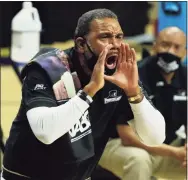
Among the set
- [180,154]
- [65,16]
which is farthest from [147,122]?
[65,16]

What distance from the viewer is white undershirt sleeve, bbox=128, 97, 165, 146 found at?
2.00 m

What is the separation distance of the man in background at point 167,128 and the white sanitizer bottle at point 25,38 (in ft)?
2.32

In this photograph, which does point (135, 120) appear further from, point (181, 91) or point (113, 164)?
point (181, 91)

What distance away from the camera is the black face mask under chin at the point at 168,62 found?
3035mm

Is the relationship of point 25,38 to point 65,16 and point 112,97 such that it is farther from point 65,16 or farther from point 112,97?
point 65,16

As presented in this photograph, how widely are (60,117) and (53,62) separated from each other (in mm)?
238

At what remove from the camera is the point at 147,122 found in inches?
79.6

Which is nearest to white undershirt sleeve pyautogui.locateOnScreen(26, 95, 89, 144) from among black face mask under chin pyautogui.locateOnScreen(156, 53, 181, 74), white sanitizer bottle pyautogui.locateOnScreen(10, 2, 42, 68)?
black face mask under chin pyautogui.locateOnScreen(156, 53, 181, 74)

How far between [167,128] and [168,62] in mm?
351

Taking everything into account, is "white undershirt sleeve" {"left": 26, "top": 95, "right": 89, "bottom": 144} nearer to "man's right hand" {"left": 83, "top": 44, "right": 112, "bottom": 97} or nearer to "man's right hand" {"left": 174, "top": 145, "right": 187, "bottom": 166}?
"man's right hand" {"left": 83, "top": 44, "right": 112, "bottom": 97}

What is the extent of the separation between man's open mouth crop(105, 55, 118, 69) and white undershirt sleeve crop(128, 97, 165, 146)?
16cm

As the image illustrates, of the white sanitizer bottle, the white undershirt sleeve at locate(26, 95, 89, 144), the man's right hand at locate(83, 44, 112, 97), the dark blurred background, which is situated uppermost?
the man's right hand at locate(83, 44, 112, 97)

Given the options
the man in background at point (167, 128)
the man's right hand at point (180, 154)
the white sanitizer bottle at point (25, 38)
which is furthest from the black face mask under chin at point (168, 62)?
the white sanitizer bottle at point (25, 38)

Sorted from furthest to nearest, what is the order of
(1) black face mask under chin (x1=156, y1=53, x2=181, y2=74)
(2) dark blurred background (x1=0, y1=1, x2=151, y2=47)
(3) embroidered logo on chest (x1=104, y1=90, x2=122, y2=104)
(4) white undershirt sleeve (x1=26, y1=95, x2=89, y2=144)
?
(2) dark blurred background (x1=0, y1=1, x2=151, y2=47)
(1) black face mask under chin (x1=156, y1=53, x2=181, y2=74)
(3) embroidered logo on chest (x1=104, y1=90, x2=122, y2=104)
(4) white undershirt sleeve (x1=26, y1=95, x2=89, y2=144)
